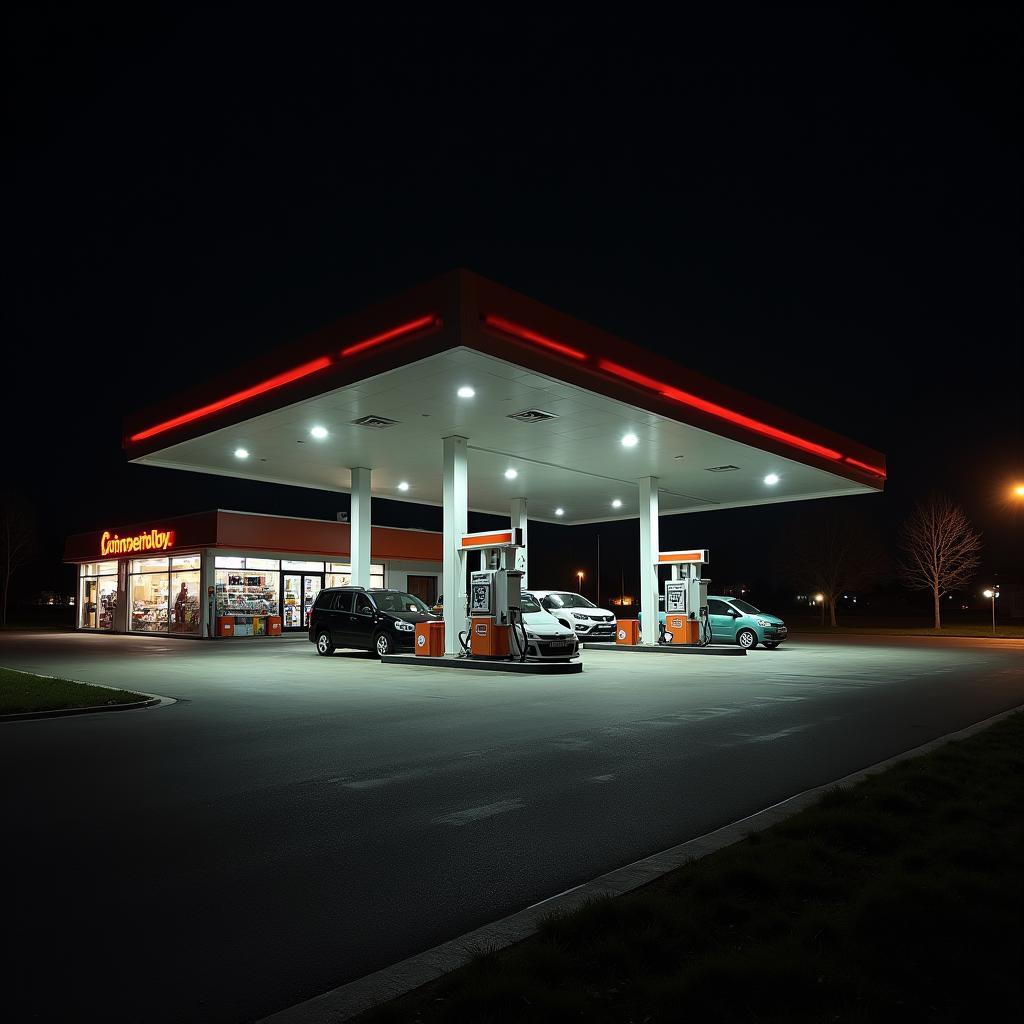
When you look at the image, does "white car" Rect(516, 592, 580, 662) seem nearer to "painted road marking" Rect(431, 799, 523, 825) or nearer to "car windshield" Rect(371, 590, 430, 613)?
"car windshield" Rect(371, 590, 430, 613)

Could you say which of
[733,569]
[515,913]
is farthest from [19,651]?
[733,569]

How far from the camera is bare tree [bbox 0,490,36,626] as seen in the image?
48.2 m

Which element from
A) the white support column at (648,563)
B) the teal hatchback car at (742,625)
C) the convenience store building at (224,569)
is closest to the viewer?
the teal hatchback car at (742,625)

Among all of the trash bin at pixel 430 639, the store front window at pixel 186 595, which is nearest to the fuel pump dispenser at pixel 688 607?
the trash bin at pixel 430 639

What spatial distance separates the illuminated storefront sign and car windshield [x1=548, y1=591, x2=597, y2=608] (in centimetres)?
1633

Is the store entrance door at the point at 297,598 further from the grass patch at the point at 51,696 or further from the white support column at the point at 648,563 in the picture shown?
the grass patch at the point at 51,696

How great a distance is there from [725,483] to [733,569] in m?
101

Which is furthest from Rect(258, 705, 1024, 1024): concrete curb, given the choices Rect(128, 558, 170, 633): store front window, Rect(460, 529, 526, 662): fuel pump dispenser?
Rect(128, 558, 170, 633): store front window

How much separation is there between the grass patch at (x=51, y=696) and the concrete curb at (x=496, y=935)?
29.7 feet

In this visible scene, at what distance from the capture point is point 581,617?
2795cm

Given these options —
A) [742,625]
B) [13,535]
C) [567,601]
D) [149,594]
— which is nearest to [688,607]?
[742,625]

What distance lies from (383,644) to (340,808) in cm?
1529

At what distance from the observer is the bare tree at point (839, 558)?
53219mm

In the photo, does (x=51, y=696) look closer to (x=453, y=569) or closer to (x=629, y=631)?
(x=453, y=569)
